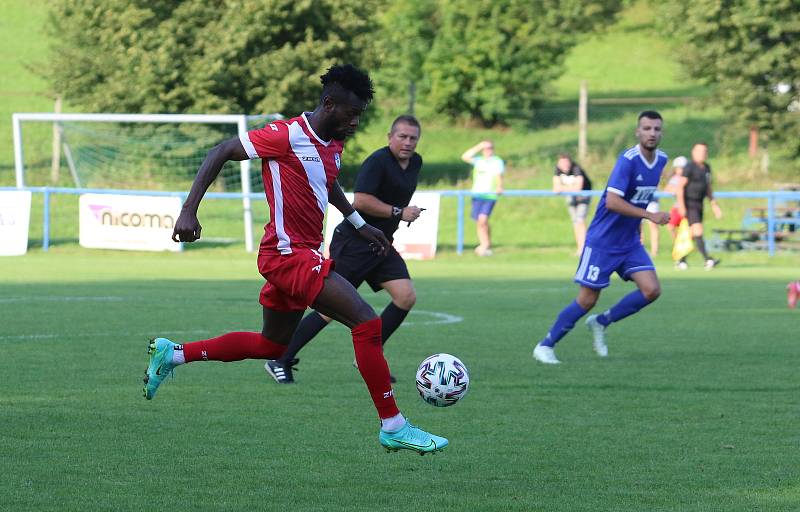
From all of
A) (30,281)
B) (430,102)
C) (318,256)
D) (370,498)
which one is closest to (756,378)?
(318,256)

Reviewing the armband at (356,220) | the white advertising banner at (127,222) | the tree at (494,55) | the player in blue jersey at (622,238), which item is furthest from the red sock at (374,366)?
the tree at (494,55)

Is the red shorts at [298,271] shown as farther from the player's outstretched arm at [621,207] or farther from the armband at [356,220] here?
the player's outstretched arm at [621,207]

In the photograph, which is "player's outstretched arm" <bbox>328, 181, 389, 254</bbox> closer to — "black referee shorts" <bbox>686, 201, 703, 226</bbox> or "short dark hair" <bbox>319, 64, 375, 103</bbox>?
"short dark hair" <bbox>319, 64, 375, 103</bbox>

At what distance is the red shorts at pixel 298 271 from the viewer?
703 cm

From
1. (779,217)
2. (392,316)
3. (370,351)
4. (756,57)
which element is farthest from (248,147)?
(756,57)

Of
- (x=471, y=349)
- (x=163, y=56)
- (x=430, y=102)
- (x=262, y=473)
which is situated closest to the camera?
(x=262, y=473)

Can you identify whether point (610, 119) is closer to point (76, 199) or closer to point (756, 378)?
point (76, 199)

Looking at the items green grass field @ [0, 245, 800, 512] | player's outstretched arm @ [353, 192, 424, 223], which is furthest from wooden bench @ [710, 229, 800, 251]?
player's outstretched arm @ [353, 192, 424, 223]

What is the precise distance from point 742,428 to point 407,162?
11.3 ft

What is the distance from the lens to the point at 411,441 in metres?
→ 6.68

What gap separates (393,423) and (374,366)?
328mm

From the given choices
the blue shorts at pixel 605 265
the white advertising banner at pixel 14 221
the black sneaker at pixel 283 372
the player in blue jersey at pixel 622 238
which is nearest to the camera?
the black sneaker at pixel 283 372

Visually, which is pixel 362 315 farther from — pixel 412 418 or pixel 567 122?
pixel 567 122

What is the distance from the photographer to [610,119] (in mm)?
47781
